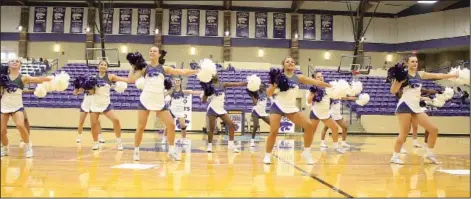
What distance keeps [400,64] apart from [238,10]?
69.4 ft

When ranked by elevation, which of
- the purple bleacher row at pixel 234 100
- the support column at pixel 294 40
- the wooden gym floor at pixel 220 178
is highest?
the support column at pixel 294 40

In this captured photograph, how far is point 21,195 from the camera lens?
128 inches

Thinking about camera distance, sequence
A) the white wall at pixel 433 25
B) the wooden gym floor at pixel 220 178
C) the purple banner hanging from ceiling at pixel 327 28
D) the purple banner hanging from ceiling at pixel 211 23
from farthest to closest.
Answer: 1. the purple banner hanging from ceiling at pixel 327 28
2. the purple banner hanging from ceiling at pixel 211 23
3. the white wall at pixel 433 25
4. the wooden gym floor at pixel 220 178

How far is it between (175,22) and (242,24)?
417 centimetres

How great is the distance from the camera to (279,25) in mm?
26516

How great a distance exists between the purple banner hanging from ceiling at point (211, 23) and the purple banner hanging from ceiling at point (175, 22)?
167cm

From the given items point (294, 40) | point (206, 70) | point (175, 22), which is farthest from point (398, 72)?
point (175, 22)

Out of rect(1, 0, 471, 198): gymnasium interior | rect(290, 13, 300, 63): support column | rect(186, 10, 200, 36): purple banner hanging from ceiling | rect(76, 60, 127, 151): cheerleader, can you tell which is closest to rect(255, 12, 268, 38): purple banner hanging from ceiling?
rect(1, 0, 471, 198): gymnasium interior

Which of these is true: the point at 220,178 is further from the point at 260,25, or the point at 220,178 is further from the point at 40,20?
the point at 40,20

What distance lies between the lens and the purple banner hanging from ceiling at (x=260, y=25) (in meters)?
26.4

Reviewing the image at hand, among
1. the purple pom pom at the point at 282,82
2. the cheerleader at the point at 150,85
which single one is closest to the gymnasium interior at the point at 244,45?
the cheerleader at the point at 150,85

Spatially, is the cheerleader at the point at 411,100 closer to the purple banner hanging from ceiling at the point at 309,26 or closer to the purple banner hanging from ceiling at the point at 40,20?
the purple banner hanging from ceiling at the point at 309,26

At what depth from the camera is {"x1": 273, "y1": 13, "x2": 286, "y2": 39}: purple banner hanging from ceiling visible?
26.5 m

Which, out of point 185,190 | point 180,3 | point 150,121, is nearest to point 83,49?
point 180,3
